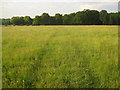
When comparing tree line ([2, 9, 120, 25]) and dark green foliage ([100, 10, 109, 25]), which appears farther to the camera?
tree line ([2, 9, 120, 25])

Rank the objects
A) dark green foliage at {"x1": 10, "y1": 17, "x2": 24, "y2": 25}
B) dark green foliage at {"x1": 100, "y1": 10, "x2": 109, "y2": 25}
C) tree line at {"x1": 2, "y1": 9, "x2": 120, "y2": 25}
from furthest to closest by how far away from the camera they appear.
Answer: dark green foliage at {"x1": 10, "y1": 17, "x2": 24, "y2": 25} → tree line at {"x1": 2, "y1": 9, "x2": 120, "y2": 25} → dark green foliage at {"x1": 100, "y1": 10, "x2": 109, "y2": 25}

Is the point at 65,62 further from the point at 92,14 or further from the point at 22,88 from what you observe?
the point at 92,14

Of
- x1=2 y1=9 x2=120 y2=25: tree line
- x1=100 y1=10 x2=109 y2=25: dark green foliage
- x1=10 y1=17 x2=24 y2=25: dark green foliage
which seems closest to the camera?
x1=100 y1=10 x2=109 y2=25: dark green foliage

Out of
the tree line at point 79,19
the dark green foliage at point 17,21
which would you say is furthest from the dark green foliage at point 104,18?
the dark green foliage at point 17,21

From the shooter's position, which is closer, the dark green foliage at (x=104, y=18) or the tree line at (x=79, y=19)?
the dark green foliage at (x=104, y=18)

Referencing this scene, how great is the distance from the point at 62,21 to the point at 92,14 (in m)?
13.9

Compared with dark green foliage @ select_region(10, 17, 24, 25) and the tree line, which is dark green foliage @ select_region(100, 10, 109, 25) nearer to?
the tree line

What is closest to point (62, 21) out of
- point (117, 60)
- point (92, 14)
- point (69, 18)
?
point (69, 18)

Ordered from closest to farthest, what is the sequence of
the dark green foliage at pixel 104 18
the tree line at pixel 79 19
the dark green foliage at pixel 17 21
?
the dark green foliage at pixel 104 18, the tree line at pixel 79 19, the dark green foliage at pixel 17 21

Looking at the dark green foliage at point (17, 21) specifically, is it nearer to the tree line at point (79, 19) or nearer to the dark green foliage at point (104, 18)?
the tree line at point (79, 19)

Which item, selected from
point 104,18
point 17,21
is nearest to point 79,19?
point 104,18

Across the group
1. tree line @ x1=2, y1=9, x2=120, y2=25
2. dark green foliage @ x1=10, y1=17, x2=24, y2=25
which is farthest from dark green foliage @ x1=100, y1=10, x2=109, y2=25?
dark green foliage @ x1=10, y1=17, x2=24, y2=25

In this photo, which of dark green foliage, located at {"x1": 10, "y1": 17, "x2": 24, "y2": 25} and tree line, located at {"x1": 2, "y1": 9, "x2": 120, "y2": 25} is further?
dark green foliage, located at {"x1": 10, "y1": 17, "x2": 24, "y2": 25}

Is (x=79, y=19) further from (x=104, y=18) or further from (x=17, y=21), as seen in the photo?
(x=17, y=21)
